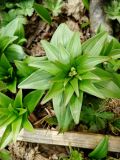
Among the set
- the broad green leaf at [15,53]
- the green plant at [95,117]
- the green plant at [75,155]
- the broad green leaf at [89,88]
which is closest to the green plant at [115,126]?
the green plant at [95,117]

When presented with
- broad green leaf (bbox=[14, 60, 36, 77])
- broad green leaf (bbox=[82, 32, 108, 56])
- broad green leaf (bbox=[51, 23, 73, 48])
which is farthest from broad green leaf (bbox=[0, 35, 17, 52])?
broad green leaf (bbox=[82, 32, 108, 56])

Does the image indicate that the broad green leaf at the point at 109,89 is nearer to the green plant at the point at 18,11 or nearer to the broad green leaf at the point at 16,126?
the broad green leaf at the point at 16,126

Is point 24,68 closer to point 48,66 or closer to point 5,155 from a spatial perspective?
point 48,66

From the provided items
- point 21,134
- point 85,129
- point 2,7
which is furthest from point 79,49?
point 2,7

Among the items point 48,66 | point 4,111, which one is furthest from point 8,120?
point 48,66

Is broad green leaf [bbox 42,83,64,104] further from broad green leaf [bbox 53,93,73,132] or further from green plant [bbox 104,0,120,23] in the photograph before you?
green plant [bbox 104,0,120,23]
